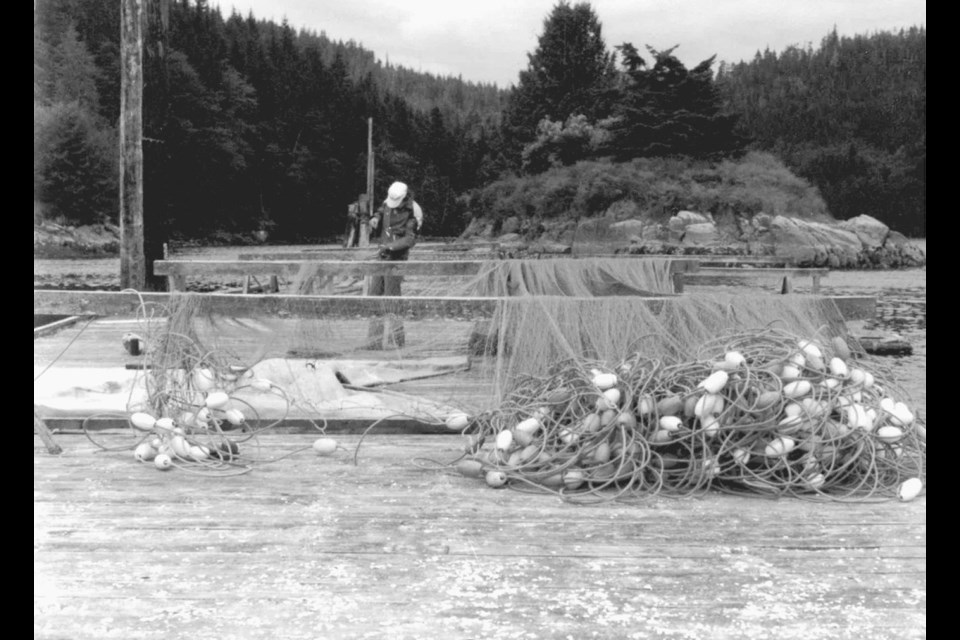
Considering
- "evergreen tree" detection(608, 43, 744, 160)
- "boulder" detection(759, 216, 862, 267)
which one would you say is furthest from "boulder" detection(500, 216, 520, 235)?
"boulder" detection(759, 216, 862, 267)

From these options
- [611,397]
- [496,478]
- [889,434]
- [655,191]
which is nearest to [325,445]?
[496,478]

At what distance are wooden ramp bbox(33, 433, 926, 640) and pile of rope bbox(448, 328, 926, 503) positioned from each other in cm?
8

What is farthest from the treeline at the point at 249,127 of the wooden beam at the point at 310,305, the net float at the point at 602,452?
the net float at the point at 602,452

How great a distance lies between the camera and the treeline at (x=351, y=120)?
6648 millimetres

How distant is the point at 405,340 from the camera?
4273 mm

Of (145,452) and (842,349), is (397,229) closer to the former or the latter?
(145,452)

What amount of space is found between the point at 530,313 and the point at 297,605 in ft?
6.22

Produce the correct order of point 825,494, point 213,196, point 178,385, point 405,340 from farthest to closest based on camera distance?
point 213,196 → point 405,340 → point 178,385 → point 825,494

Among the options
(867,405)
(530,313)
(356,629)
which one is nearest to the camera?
(356,629)

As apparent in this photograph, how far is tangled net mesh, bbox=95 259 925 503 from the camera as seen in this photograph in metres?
2.50

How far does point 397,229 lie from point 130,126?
8.21 ft

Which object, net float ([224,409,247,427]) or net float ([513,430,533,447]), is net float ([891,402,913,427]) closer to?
net float ([513,430,533,447])
